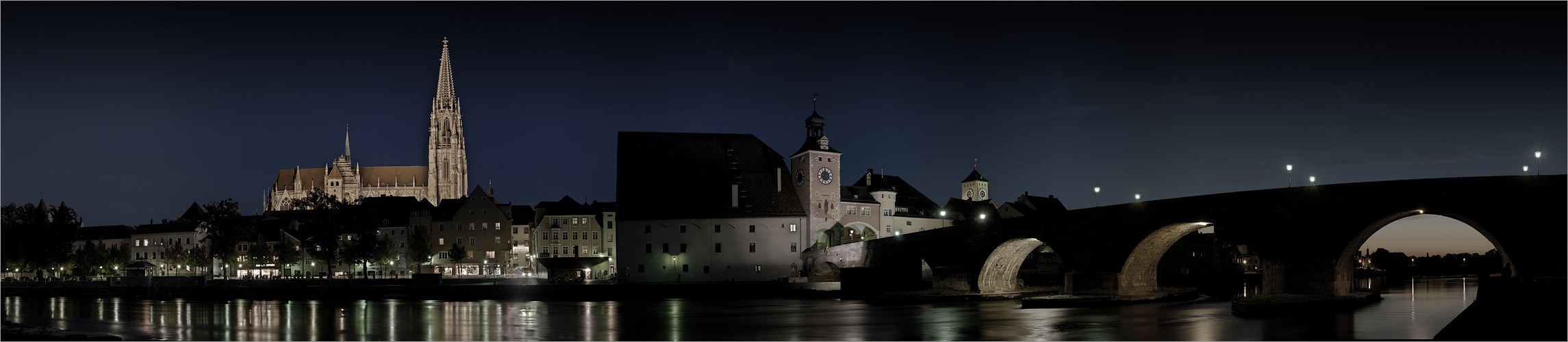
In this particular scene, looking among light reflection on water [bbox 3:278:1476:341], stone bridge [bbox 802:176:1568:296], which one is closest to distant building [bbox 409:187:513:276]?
light reflection on water [bbox 3:278:1476:341]

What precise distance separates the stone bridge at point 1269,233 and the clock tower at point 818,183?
71.5 feet

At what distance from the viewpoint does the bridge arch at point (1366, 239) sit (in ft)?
125

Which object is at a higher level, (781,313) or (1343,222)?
(1343,222)

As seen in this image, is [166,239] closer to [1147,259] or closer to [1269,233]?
[1147,259]

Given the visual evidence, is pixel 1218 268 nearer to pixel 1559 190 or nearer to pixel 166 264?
pixel 1559 190

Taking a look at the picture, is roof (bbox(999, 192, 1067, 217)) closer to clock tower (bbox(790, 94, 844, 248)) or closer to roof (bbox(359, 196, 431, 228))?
clock tower (bbox(790, 94, 844, 248))

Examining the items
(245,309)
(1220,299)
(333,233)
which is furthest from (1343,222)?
(333,233)

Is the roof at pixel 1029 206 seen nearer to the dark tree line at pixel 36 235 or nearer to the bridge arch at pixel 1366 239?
the bridge arch at pixel 1366 239

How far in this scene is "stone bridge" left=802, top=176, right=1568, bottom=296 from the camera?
36.7 metres

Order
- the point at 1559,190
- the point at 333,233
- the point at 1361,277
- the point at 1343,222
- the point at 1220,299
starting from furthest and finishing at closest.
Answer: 1. the point at 1361,277
2. the point at 333,233
3. the point at 1220,299
4. the point at 1343,222
5. the point at 1559,190

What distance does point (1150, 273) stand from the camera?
53312 millimetres

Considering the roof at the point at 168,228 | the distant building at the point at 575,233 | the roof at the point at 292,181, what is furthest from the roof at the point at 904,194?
the roof at the point at 292,181

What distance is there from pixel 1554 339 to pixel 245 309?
194 feet

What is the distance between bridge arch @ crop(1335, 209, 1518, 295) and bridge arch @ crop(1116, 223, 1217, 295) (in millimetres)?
5491
